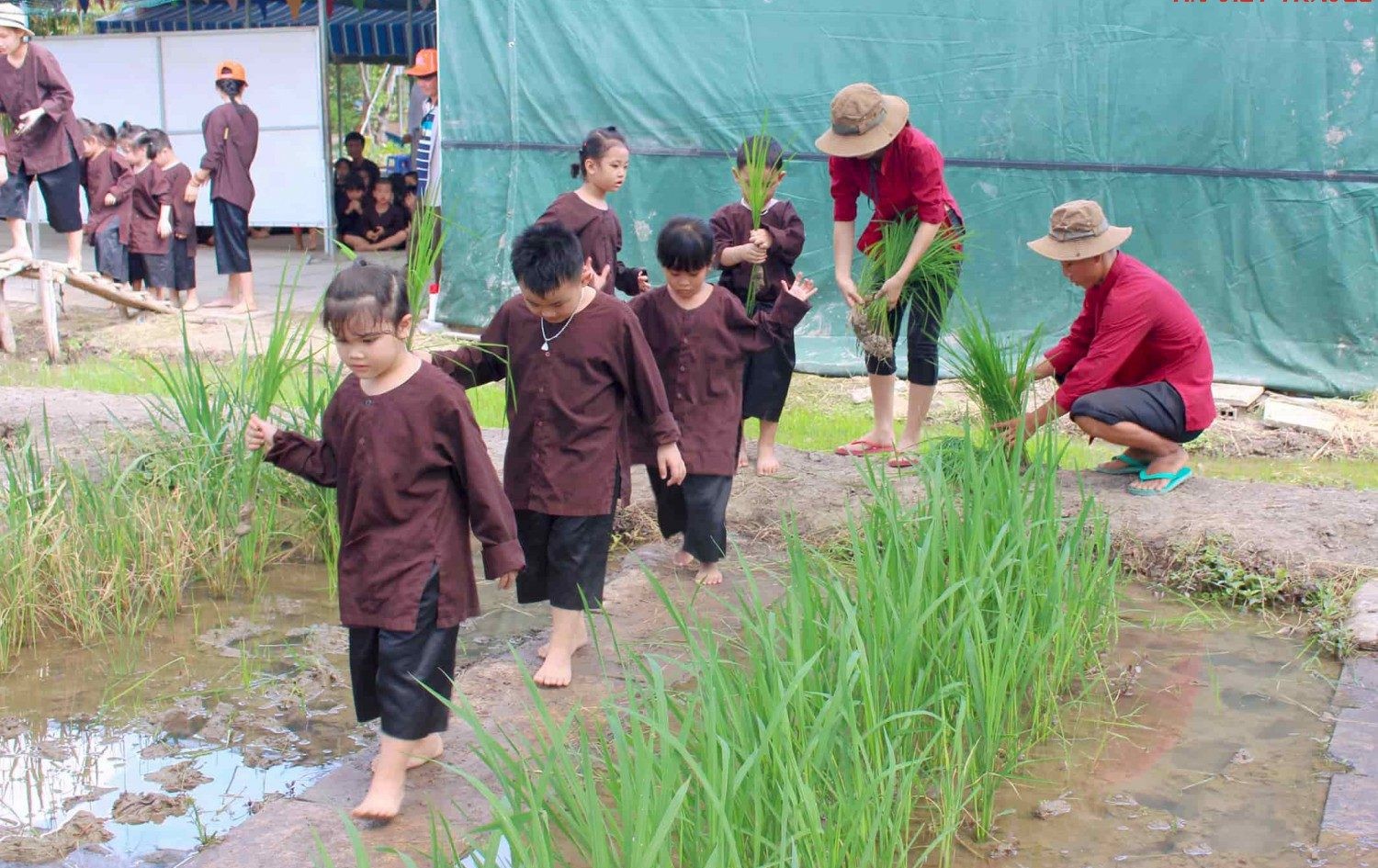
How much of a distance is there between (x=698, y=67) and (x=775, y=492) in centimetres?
415

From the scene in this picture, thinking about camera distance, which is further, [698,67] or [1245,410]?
[698,67]

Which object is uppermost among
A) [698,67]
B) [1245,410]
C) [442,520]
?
[698,67]

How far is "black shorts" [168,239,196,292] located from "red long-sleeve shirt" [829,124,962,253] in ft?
20.3

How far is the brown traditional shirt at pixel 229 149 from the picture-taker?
9.44 metres

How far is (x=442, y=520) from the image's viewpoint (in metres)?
3.20

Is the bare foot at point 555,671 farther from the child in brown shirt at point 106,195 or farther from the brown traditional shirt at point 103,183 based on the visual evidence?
the brown traditional shirt at point 103,183

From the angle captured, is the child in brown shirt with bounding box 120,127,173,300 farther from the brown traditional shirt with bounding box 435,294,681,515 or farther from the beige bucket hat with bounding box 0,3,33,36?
the brown traditional shirt with bounding box 435,294,681,515

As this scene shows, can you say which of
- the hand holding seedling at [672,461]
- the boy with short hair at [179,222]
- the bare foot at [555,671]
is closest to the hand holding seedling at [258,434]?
the bare foot at [555,671]

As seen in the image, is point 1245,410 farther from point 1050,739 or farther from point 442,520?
point 442,520

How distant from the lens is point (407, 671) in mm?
3152

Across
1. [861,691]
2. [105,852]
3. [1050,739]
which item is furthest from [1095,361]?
[105,852]

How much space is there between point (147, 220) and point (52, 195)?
115 cm

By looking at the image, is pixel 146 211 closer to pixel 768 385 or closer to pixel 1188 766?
pixel 768 385

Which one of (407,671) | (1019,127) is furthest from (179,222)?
(407,671)
